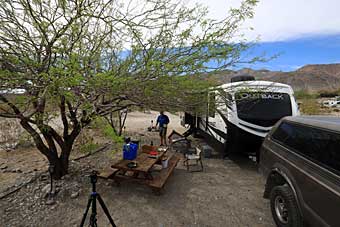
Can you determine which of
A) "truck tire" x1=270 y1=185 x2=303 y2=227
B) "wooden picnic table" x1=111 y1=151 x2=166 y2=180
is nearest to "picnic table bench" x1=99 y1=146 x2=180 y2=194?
"wooden picnic table" x1=111 y1=151 x2=166 y2=180

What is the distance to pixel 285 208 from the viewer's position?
3.29 metres

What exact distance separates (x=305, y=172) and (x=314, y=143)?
1.42ft

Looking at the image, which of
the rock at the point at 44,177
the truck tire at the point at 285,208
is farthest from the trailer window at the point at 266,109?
the rock at the point at 44,177

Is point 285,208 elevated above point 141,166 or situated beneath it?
situated beneath

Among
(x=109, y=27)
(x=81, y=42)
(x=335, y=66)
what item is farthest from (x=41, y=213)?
(x=335, y=66)

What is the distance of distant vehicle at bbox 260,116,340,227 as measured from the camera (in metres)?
2.46

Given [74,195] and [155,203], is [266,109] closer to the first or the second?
[155,203]

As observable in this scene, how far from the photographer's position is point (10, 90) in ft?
9.52

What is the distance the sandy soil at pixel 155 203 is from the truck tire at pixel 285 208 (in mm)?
323

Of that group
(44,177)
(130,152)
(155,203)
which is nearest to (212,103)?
(130,152)

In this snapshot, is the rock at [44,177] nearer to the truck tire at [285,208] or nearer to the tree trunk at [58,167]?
the tree trunk at [58,167]

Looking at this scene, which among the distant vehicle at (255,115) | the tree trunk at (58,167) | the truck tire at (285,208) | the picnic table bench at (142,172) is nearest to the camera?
the truck tire at (285,208)

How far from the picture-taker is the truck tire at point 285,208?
3014 mm

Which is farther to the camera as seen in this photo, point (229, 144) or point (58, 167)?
point (229, 144)
